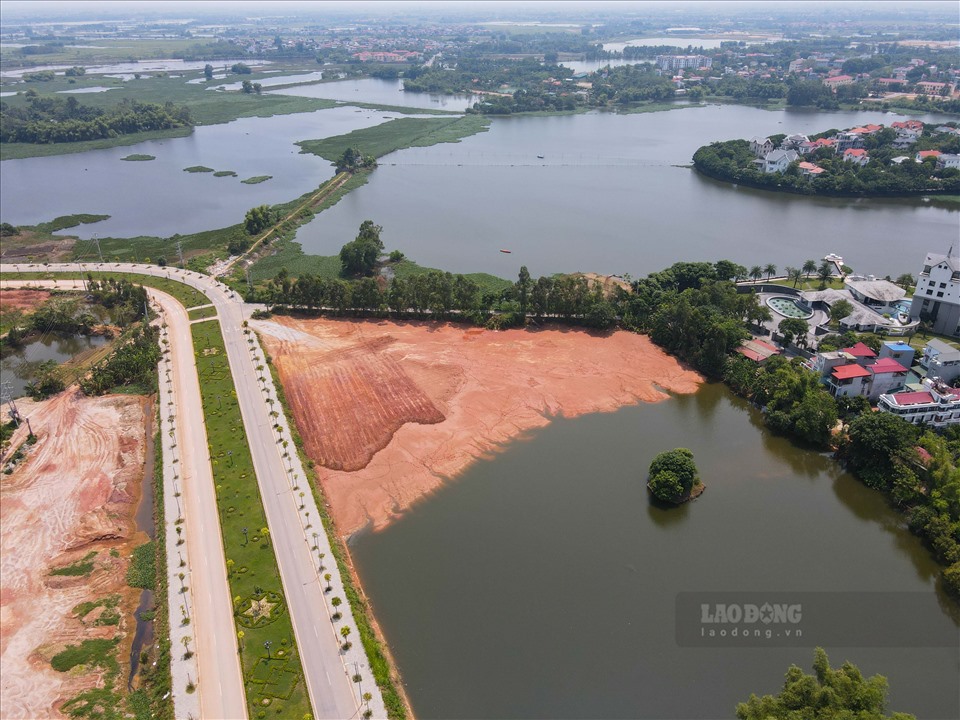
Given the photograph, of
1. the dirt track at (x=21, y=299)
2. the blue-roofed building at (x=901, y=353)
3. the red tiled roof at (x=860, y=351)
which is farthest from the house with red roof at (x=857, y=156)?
the dirt track at (x=21, y=299)

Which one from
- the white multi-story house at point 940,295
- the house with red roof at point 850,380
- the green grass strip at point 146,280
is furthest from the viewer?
the green grass strip at point 146,280

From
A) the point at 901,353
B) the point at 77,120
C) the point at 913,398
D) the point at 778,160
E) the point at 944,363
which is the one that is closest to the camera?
the point at 913,398

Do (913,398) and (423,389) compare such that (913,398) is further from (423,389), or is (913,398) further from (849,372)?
(423,389)

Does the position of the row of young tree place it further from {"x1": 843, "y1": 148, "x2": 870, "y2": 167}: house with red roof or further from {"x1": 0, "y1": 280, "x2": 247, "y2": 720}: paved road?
{"x1": 843, "y1": 148, "x2": 870, "y2": 167}: house with red roof

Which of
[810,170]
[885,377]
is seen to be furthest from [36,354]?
[810,170]

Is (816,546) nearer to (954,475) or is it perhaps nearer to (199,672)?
(954,475)

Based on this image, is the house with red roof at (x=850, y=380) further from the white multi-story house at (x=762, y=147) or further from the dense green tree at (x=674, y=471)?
the white multi-story house at (x=762, y=147)
